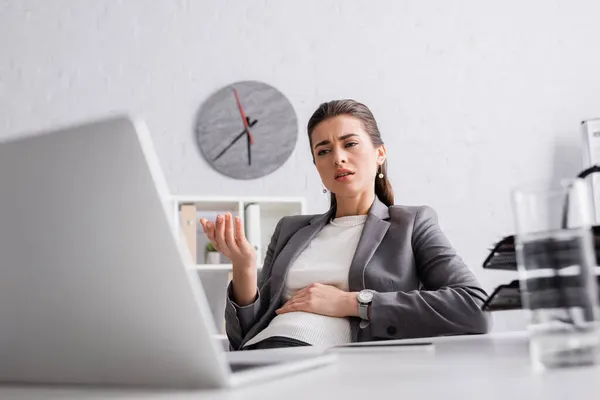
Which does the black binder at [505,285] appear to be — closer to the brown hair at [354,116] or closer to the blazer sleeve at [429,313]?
the blazer sleeve at [429,313]

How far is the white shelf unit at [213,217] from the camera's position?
2873mm

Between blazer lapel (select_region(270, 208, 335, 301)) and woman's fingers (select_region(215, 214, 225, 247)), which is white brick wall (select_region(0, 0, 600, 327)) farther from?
woman's fingers (select_region(215, 214, 225, 247))

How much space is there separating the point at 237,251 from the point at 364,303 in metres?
0.32

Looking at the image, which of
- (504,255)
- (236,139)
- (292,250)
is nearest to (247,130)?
(236,139)

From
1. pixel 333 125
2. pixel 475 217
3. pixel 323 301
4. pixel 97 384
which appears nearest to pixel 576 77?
pixel 475 217

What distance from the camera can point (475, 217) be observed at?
3.39m

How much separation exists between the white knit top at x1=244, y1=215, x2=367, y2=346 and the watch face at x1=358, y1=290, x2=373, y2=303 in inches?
3.6

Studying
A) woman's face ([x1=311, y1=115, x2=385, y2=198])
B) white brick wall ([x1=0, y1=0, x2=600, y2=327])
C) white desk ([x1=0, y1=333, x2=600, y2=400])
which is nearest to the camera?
white desk ([x1=0, y1=333, x2=600, y2=400])

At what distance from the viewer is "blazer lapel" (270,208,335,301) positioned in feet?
5.75

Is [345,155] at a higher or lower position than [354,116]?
lower

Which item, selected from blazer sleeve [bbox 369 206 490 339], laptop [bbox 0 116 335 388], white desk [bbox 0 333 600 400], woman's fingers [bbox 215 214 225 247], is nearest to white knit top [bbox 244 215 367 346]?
blazer sleeve [bbox 369 206 490 339]

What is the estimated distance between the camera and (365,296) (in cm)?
152

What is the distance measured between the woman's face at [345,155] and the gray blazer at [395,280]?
0.27 ft

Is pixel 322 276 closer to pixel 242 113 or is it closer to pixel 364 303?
pixel 364 303
